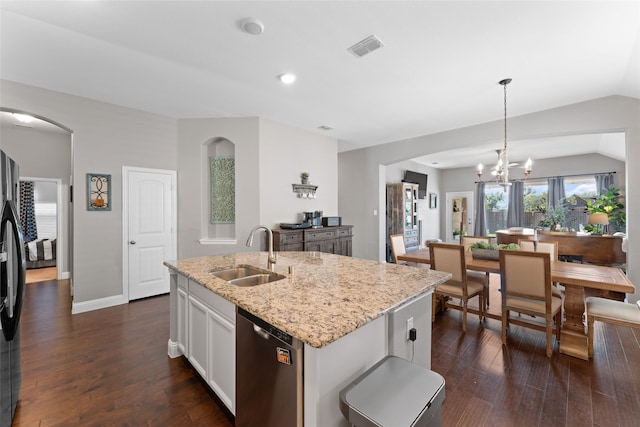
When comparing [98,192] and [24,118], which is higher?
[24,118]

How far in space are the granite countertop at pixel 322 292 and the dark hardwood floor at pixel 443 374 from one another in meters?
0.89

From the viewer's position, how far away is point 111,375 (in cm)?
218

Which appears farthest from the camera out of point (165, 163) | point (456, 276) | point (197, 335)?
point (165, 163)

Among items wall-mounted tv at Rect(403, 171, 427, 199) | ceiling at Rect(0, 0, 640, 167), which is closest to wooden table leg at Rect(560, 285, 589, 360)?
ceiling at Rect(0, 0, 640, 167)

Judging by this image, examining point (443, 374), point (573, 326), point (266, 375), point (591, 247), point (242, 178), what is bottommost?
point (443, 374)

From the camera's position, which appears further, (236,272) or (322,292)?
(236,272)

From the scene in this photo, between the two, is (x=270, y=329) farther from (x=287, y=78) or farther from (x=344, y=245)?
(x=344, y=245)

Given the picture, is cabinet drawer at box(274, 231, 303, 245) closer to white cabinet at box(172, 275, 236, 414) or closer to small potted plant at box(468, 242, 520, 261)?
white cabinet at box(172, 275, 236, 414)

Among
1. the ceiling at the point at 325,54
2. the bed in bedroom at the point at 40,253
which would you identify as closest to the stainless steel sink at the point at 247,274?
the ceiling at the point at 325,54

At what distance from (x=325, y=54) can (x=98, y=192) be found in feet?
11.6

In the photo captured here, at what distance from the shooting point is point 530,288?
8.19 ft

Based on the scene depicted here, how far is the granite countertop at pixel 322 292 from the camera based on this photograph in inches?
43.5

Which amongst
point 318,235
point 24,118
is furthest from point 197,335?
point 24,118

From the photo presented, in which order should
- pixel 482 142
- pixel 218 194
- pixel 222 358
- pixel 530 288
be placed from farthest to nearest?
pixel 482 142, pixel 218 194, pixel 530 288, pixel 222 358
